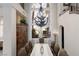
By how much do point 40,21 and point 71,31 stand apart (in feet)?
1.46

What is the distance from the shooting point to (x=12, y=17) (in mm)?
2104

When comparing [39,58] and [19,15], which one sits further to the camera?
[19,15]

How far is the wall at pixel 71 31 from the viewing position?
6.53 ft

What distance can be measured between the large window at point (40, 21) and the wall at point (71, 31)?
20 centimetres

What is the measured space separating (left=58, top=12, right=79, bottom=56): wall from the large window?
0.20 m

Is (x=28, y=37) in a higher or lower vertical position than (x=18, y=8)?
lower

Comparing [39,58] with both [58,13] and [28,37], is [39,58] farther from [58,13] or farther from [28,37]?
[58,13]

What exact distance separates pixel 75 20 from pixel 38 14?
51 centimetres

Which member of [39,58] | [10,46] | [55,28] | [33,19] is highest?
[33,19]

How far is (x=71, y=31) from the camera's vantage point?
2.06 metres

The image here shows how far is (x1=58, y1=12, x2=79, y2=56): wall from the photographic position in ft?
6.53

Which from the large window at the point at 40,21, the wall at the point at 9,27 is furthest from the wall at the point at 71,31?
the wall at the point at 9,27

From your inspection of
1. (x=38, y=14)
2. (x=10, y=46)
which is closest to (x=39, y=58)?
(x=10, y=46)

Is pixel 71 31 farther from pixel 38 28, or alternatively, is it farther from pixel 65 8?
pixel 38 28
